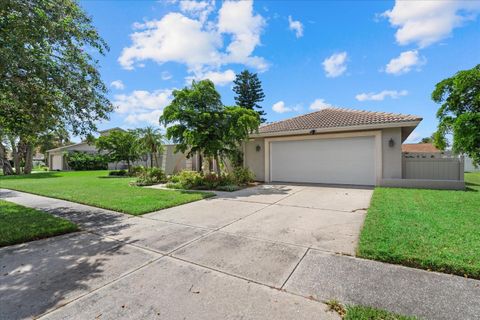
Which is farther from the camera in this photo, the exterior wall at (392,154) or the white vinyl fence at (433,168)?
the exterior wall at (392,154)

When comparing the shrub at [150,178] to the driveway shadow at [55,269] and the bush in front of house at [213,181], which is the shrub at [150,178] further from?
the driveway shadow at [55,269]

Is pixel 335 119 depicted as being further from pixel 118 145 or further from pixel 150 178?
pixel 118 145

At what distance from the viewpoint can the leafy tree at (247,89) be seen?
122 ft

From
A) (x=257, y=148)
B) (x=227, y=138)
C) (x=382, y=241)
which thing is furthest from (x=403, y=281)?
(x=257, y=148)

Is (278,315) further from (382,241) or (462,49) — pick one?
(462,49)

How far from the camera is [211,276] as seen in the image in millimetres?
2990

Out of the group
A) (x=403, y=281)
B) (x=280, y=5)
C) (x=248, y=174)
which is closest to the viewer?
(x=403, y=281)

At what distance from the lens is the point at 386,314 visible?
7.13 ft

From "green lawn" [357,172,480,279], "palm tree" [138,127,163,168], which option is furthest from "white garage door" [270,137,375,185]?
"palm tree" [138,127,163,168]

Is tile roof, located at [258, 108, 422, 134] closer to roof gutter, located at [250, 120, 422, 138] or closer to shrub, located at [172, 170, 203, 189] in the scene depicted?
roof gutter, located at [250, 120, 422, 138]

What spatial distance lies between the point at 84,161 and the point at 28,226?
Answer: 2706 centimetres

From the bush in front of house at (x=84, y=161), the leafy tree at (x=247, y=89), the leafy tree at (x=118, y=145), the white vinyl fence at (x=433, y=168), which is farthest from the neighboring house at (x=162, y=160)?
the leafy tree at (x=247, y=89)

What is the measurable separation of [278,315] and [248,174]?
10.3 meters

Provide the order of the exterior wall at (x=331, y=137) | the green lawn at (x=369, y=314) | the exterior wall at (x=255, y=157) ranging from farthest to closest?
the exterior wall at (x=255, y=157) → the exterior wall at (x=331, y=137) → the green lawn at (x=369, y=314)
